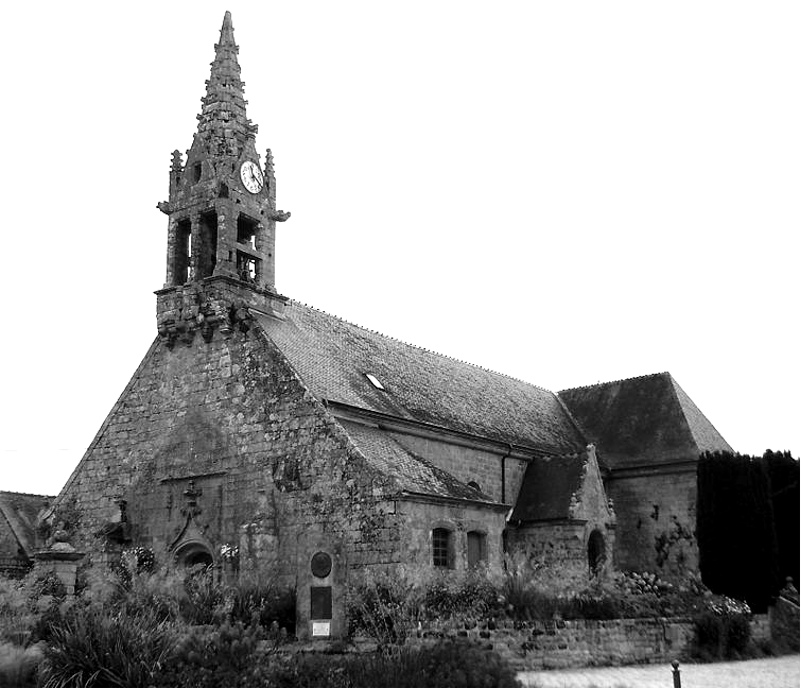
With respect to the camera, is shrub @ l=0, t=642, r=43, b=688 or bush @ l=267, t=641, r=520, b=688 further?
shrub @ l=0, t=642, r=43, b=688

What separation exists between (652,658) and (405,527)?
603cm

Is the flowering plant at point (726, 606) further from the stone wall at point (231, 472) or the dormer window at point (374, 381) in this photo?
the dormer window at point (374, 381)

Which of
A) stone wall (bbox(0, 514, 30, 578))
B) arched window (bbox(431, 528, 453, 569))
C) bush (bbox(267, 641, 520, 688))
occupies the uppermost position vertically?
stone wall (bbox(0, 514, 30, 578))

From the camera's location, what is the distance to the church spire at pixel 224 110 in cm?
2961

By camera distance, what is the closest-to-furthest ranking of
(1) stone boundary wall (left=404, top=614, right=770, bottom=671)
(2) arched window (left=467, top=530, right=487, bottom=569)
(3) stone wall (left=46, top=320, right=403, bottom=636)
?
(1) stone boundary wall (left=404, top=614, right=770, bottom=671)
(3) stone wall (left=46, top=320, right=403, bottom=636)
(2) arched window (left=467, top=530, right=487, bottom=569)

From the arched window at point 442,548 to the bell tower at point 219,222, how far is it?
27.3ft

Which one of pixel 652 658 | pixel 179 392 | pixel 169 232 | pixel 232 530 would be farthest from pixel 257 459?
pixel 652 658

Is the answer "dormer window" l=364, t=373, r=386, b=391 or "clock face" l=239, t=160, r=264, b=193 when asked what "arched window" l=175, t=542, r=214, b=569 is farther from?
"clock face" l=239, t=160, r=264, b=193

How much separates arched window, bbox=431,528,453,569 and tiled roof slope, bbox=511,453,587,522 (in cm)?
539

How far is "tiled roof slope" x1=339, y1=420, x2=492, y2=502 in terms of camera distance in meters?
23.9

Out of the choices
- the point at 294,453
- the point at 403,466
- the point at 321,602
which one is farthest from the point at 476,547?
the point at 321,602

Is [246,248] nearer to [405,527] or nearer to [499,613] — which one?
[405,527]

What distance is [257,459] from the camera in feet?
85.1

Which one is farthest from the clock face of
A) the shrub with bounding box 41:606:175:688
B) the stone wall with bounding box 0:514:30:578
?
the shrub with bounding box 41:606:175:688
